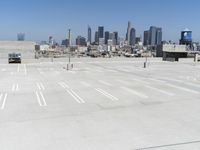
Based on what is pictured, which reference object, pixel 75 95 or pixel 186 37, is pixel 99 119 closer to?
pixel 75 95

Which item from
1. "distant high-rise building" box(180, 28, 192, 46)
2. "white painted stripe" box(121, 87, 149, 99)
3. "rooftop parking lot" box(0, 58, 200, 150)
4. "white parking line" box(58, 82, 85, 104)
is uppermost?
"distant high-rise building" box(180, 28, 192, 46)

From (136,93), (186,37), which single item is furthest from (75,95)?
(186,37)

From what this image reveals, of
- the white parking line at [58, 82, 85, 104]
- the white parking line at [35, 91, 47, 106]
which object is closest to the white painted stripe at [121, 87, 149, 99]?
the white parking line at [58, 82, 85, 104]

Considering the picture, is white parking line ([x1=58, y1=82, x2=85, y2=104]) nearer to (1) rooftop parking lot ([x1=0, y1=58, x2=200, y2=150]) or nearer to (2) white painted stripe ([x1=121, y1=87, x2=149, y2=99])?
(1) rooftop parking lot ([x1=0, y1=58, x2=200, y2=150])

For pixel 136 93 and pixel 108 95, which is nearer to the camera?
pixel 108 95

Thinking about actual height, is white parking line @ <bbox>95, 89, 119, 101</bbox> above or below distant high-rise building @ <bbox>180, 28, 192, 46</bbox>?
below

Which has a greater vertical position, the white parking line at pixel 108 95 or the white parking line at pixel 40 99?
the white parking line at pixel 108 95

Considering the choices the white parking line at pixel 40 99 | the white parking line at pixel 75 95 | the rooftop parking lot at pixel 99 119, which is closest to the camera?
the rooftop parking lot at pixel 99 119

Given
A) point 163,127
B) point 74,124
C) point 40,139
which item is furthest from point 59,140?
point 163,127

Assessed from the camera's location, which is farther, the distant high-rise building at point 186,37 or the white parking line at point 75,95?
the distant high-rise building at point 186,37

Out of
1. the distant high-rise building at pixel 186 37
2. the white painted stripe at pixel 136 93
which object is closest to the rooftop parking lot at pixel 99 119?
the white painted stripe at pixel 136 93

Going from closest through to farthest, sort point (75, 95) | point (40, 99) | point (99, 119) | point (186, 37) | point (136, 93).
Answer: point (99, 119), point (40, 99), point (75, 95), point (136, 93), point (186, 37)

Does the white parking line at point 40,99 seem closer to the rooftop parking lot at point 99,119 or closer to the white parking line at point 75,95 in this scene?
the rooftop parking lot at point 99,119
